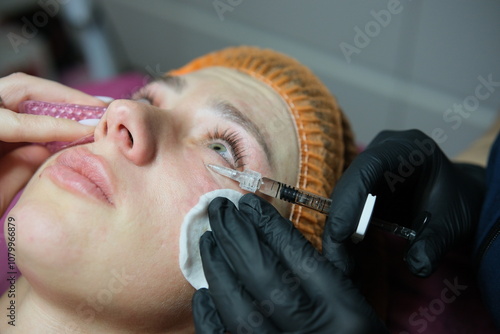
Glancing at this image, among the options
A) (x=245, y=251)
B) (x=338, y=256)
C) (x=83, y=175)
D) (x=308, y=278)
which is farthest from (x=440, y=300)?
(x=83, y=175)

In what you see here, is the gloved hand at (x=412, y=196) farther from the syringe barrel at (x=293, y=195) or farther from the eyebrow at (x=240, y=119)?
the eyebrow at (x=240, y=119)

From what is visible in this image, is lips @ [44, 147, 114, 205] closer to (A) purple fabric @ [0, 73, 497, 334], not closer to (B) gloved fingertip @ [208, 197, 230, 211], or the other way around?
(B) gloved fingertip @ [208, 197, 230, 211]

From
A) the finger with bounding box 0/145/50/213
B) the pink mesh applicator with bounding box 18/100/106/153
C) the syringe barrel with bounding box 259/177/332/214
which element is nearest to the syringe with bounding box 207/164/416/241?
the syringe barrel with bounding box 259/177/332/214

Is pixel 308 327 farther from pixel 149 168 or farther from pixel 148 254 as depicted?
pixel 149 168

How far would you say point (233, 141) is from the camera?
1138mm

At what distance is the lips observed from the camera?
3.19 feet

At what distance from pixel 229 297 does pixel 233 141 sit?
369 millimetres

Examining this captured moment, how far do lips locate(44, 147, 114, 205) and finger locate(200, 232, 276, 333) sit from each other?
243 mm

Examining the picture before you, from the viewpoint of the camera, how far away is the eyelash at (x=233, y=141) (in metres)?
1.13

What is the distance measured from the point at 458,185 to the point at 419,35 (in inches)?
45.3

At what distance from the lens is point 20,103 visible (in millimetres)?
1249

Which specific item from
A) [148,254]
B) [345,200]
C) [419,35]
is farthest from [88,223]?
[419,35]

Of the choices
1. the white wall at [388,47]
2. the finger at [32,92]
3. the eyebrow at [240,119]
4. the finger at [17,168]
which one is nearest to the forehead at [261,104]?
the eyebrow at [240,119]

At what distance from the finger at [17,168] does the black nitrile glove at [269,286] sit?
596mm
